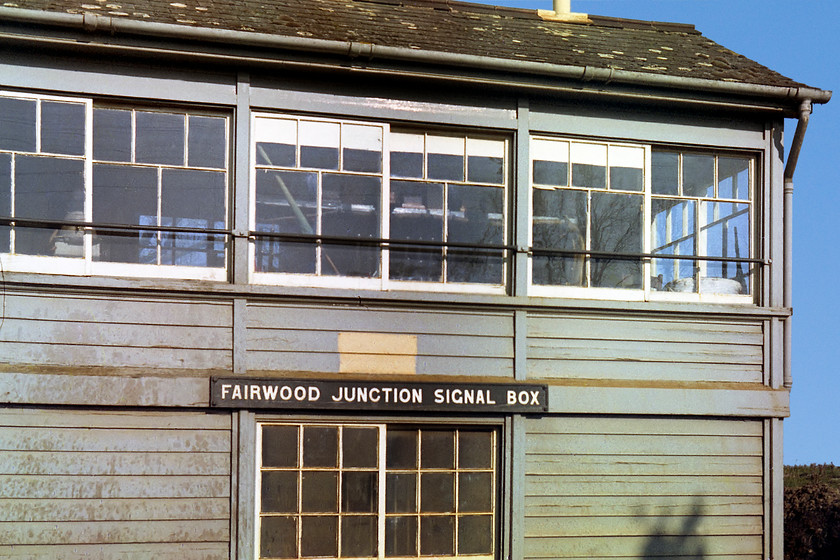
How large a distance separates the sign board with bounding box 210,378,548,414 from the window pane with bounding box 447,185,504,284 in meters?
1.13

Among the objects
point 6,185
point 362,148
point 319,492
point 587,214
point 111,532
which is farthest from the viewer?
point 587,214

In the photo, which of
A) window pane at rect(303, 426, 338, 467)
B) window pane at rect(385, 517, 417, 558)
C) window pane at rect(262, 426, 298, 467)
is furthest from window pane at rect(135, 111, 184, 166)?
window pane at rect(385, 517, 417, 558)

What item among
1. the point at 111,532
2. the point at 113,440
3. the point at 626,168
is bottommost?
the point at 111,532

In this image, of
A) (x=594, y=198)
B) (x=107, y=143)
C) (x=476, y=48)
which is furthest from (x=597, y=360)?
(x=107, y=143)

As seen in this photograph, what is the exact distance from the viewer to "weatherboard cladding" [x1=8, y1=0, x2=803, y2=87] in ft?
30.5

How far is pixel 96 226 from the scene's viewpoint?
348 inches

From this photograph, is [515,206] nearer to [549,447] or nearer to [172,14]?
[549,447]

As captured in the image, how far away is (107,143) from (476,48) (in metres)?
3.69

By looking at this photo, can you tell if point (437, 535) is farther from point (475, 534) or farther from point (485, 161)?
point (485, 161)

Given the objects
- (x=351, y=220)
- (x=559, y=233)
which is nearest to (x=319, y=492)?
(x=351, y=220)

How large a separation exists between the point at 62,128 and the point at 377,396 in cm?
376

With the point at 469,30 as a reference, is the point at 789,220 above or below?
below

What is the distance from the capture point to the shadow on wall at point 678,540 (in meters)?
9.84

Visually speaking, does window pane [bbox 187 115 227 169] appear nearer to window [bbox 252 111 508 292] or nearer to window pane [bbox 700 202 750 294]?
window [bbox 252 111 508 292]
